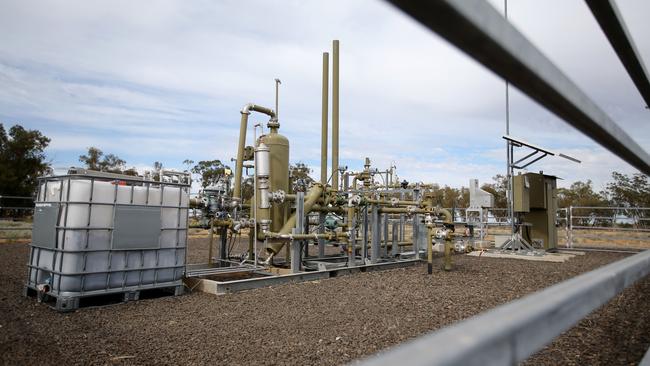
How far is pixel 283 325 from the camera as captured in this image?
15.0ft

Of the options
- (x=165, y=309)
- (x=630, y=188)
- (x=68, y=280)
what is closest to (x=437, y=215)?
(x=165, y=309)

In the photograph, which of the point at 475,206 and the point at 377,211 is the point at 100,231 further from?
the point at 475,206

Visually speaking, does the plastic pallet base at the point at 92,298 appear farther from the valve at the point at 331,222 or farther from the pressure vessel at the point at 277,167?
the valve at the point at 331,222

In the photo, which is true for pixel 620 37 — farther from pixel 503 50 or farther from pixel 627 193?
pixel 627 193

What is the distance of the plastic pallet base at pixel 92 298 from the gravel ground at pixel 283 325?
12cm

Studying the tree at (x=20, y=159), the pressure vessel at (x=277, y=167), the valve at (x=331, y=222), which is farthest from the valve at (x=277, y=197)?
the tree at (x=20, y=159)

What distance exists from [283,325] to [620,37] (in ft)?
13.7

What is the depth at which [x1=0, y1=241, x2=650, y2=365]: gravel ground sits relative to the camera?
3.58 meters

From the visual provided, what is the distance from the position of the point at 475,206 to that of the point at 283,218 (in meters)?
6.70

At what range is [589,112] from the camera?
0.76 meters

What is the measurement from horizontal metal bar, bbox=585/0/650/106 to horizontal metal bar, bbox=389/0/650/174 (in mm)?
244

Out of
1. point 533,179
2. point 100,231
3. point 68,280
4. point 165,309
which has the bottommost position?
point 165,309

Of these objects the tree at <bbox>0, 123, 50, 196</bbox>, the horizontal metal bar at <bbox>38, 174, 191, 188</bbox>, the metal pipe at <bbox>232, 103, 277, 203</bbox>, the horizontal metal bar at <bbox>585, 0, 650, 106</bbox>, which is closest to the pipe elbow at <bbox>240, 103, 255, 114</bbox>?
the metal pipe at <bbox>232, 103, 277, 203</bbox>

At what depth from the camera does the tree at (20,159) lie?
28.1m
